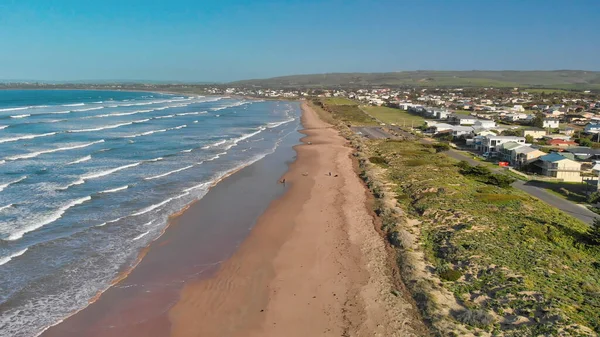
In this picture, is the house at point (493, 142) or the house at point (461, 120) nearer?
the house at point (493, 142)

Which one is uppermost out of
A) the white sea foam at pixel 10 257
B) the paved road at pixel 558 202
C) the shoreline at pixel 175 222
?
the white sea foam at pixel 10 257

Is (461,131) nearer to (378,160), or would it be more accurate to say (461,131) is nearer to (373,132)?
(373,132)

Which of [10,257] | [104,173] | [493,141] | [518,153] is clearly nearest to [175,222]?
[10,257]

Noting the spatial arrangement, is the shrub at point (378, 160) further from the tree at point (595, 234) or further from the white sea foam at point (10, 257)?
the white sea foam at point (10, 257)

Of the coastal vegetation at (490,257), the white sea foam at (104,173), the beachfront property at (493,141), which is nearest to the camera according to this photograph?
the coastal vegetation at (490,257)

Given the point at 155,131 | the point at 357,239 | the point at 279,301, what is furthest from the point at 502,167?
the point at 155,131

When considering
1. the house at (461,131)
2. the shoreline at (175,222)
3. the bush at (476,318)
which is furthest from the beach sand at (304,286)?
the house at (461,131)

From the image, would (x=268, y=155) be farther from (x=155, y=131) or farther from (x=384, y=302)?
(x=384, y=302)
